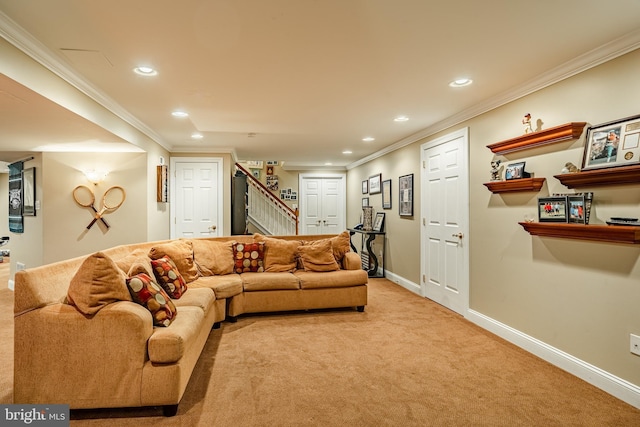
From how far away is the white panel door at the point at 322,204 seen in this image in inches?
336

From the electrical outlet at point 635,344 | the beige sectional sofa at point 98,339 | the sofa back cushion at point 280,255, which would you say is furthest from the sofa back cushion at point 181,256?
the electrical outlet at point 635,344

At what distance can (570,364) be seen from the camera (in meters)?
2.62

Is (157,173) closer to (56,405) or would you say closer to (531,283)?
(56,405)

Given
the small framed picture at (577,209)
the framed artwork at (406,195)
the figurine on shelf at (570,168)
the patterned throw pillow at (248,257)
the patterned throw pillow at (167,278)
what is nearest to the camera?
the small framed picture at (577,209)

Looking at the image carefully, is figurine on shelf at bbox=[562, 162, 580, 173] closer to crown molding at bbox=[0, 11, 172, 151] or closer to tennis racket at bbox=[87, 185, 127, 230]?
crown molding at bbox=[0, 11, 172, 151]

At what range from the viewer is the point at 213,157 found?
614 cm

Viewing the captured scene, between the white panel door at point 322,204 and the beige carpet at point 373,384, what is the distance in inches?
197

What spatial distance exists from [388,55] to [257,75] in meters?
1.06

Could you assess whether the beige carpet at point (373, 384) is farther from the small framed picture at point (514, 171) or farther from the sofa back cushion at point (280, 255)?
the small framed picture at point (514, 171)

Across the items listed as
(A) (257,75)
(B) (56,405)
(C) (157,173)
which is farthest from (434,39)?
(C) (157,173)

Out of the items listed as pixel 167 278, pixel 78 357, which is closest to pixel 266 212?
pixel 167 278

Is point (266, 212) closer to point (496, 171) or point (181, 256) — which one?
point (181, 256)

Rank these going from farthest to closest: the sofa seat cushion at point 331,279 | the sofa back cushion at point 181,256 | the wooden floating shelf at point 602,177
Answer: the sofa seat cushion at point 331,279 < the sofa back cushion at point 181,256 < the wooden floating shelf at point 602,177

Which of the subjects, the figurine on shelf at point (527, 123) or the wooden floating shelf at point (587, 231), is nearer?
the wooden floating shelf at point (587, 231)
